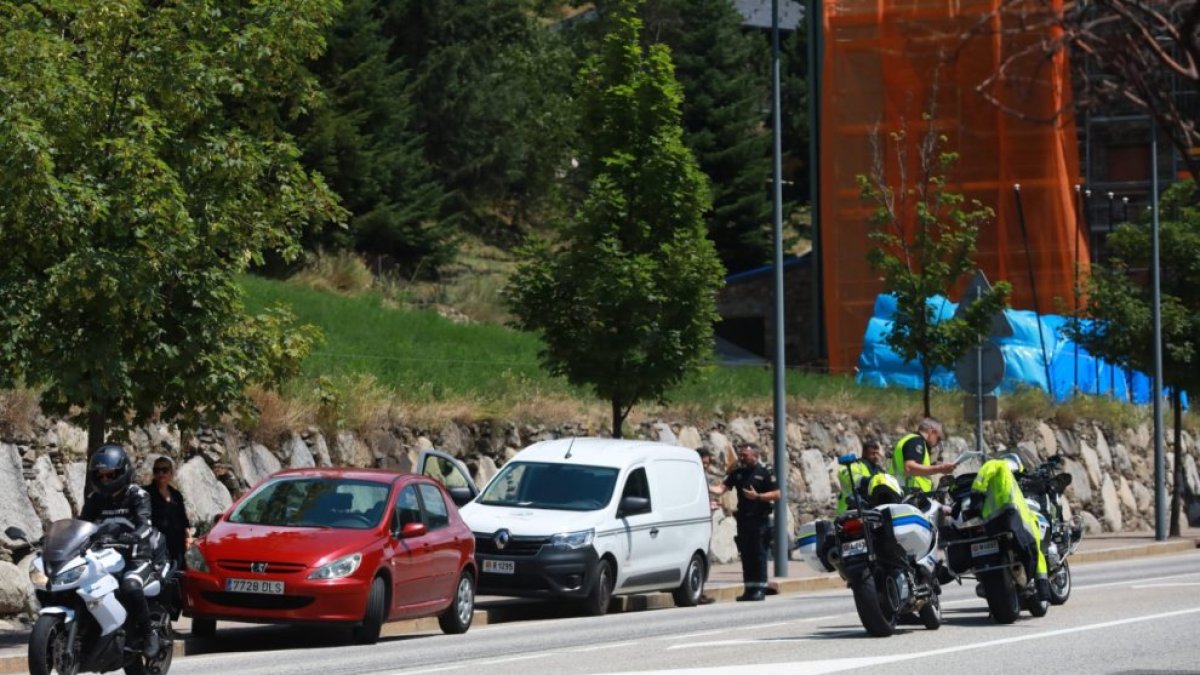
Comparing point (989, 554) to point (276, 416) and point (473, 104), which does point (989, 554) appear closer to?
point (276, 416)

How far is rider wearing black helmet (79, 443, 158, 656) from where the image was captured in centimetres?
1356

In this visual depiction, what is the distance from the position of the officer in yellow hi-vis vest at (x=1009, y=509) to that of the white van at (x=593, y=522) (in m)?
4.60

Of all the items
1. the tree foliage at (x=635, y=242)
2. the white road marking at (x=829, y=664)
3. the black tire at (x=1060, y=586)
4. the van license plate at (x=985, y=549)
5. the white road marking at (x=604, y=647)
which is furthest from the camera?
the tree foliage at (x=635, y=242)

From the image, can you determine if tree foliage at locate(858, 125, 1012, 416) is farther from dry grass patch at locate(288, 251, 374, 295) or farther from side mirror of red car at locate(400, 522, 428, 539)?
side mirror of red car at locate(400, 522, 428, 539)

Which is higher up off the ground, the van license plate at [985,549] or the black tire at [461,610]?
the van license plate at [985,549]

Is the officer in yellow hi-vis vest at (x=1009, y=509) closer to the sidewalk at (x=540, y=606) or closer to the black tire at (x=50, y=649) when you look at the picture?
the sidewalk at (x=540, y=606)

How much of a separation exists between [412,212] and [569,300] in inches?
843

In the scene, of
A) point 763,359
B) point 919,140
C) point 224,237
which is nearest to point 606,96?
point 224,237

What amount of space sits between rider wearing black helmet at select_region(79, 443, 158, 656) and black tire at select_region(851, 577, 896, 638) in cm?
603

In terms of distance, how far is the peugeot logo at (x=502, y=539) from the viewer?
20.9 m

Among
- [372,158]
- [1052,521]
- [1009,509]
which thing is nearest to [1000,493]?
[1009,509]

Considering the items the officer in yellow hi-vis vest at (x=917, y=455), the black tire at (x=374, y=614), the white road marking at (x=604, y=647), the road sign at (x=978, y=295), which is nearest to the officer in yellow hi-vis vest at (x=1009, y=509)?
the officer in yellow hi-vis vest at (x=917, y=455)

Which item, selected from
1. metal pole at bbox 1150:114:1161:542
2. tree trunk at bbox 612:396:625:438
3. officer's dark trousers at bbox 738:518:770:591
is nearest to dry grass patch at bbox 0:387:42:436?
officer's dark trousers at bbox 738:518:770:591

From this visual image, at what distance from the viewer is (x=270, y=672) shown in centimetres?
1428
